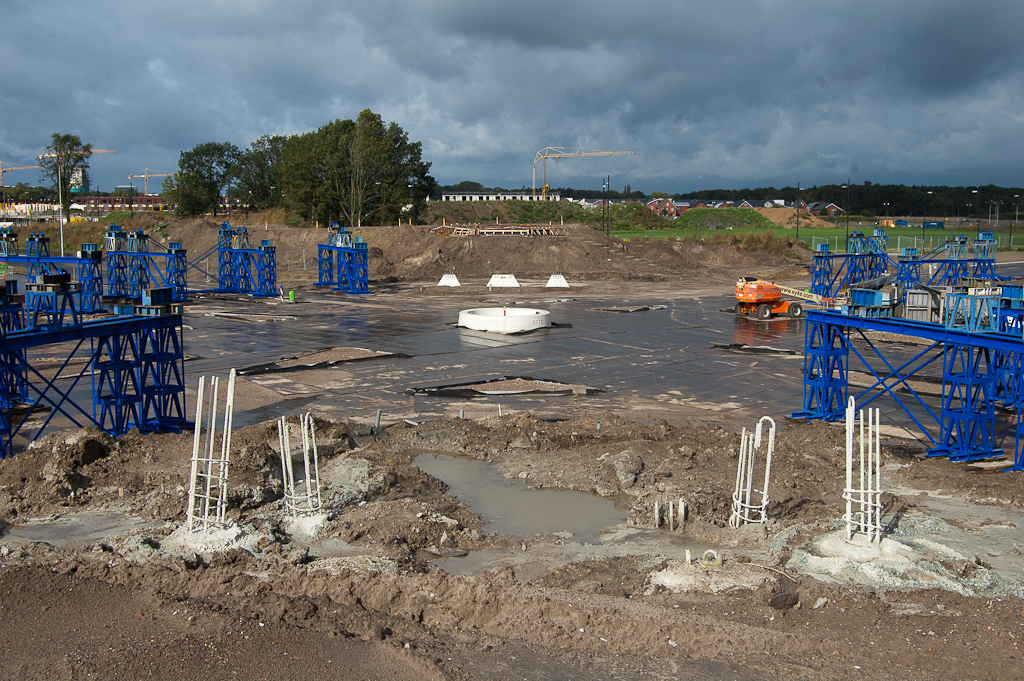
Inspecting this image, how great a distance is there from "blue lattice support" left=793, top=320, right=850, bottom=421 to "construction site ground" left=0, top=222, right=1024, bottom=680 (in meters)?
1.28

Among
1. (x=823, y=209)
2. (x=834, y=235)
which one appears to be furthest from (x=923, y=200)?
(x=834, y=235)

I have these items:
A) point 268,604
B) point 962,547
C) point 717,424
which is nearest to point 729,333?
point 717,424

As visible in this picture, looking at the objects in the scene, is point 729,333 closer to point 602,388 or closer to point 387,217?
point 602,388

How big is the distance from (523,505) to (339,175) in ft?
254

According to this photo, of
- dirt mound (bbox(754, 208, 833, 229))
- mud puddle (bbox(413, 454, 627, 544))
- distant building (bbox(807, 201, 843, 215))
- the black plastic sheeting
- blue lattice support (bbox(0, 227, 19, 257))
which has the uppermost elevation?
distant building (bbox(807, 201, 843, 215))

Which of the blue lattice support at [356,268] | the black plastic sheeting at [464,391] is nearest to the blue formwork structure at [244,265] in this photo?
the blue lattice support at [356,268]

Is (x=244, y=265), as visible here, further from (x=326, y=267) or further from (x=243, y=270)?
(x=326, y=267)

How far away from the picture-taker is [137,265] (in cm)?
4634

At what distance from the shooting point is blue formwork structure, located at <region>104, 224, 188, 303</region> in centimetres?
4466

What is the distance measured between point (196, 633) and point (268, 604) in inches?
33.6

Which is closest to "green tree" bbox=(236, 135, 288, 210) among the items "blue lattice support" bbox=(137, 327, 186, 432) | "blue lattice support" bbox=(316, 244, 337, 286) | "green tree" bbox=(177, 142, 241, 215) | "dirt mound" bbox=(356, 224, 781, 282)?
"green tree" bbox=(177, 142, 241, 215)

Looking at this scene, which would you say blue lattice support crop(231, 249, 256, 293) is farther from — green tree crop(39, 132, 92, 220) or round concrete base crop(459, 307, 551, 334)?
green tree crop(39, 132, 92, 220)

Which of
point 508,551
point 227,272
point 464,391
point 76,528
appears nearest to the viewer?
point 508,551

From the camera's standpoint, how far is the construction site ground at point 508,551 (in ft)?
26.9
